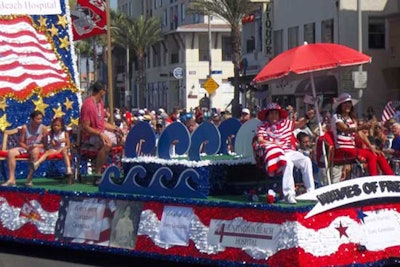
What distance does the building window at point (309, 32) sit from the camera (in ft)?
134

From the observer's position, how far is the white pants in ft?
31.8

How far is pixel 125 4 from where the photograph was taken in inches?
3450

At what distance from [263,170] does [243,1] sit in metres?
35.2

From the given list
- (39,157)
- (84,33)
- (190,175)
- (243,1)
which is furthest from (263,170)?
(243,1)

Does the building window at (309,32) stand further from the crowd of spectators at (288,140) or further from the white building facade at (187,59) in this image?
the crowd of spectators at (288,140)

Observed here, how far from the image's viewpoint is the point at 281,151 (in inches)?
395

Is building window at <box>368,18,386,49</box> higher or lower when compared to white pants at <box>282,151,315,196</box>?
higher

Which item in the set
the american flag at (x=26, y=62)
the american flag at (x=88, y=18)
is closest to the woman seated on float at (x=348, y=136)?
the american flag at (x=26, y=62)

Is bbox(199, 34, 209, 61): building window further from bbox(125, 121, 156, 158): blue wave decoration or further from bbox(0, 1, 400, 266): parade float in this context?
bbox(125, 121, 156, 158): blue wave decoration

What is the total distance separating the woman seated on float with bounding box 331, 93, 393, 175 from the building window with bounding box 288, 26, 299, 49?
31.9m

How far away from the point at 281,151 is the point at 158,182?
161 cm

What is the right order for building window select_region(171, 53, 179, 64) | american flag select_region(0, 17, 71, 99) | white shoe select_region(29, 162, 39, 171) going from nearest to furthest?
white shoe select_region(29, 162, 39, 171)
american flag select_region(0, 17, 71, 99)
building window select_region(171, 53, 179, 64)

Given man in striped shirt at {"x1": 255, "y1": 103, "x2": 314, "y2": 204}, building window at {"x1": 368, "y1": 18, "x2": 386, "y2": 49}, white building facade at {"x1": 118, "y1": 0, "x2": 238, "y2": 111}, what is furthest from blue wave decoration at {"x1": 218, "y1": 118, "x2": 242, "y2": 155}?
white building facade at {"x1": 118, "y1": 0, "x2": 238, "y2": 111}

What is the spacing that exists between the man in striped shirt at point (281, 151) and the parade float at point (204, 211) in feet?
0.80
